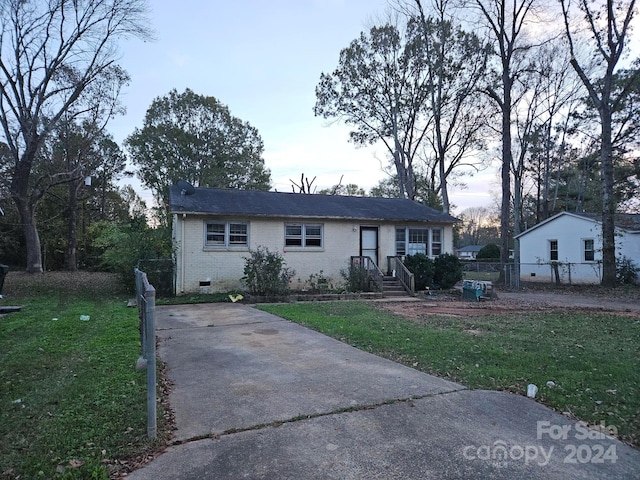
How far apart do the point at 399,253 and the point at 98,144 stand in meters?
24.4

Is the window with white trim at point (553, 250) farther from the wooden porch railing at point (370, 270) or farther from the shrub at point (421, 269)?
the wooden porch railing at point (370, 270)

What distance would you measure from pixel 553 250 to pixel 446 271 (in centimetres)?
1103

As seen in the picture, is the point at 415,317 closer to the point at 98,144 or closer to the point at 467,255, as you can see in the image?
the point at 98,144

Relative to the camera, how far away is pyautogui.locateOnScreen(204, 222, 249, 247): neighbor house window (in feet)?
46.4

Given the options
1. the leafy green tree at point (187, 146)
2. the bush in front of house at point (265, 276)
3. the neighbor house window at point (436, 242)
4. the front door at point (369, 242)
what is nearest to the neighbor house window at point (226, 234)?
the bush in front of house at point (265, 276)

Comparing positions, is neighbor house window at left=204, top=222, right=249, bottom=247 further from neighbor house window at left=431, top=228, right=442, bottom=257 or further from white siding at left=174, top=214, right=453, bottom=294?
neighbor house window at left=431, top=228, right=442, bottom=257

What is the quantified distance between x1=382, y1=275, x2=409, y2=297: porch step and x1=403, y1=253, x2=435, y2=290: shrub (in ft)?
2.57

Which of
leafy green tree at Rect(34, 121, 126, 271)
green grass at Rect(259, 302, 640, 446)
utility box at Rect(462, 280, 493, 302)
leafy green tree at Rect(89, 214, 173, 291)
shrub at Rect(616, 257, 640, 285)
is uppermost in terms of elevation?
leafy green tree at Rect(34, 121, 126, 271)

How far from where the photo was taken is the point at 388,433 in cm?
324

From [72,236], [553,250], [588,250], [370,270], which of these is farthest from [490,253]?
[72,236]

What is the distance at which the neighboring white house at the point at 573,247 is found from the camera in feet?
64.9

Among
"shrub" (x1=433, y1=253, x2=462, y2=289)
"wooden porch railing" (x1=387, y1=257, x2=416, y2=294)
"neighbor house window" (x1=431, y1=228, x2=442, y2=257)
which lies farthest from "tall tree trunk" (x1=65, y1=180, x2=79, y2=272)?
"shrub" (x1=433, y1=253, x2=462, y2=289)

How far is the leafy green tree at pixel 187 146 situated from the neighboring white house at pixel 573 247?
77.8ft

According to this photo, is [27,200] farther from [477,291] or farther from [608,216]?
[608,216]
